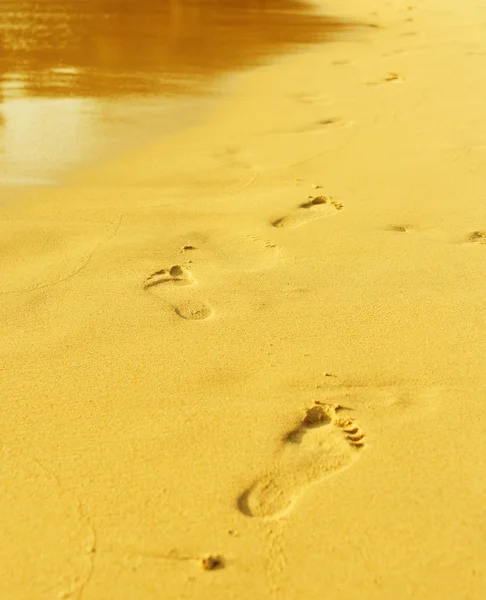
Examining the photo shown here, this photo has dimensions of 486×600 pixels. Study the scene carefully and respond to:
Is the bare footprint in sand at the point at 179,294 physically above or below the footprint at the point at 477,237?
above

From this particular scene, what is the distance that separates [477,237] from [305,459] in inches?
51.8

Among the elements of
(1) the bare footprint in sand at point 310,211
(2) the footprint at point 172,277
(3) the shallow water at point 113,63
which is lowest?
(3) the shallow water at point 113,63

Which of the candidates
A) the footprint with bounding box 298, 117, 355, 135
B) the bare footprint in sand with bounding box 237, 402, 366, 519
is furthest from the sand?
the footprint with bounding box 298, 117, 355, 135

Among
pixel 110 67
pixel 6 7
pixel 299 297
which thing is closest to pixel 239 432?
pixel 299 297

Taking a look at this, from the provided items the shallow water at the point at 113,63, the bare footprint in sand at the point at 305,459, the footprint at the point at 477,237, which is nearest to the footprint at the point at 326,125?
the shallow water at the point at 113,63

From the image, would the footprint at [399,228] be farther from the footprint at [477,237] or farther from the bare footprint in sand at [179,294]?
the bare footprint in sand at [179,294]

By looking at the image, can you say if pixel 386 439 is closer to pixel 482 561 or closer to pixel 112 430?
pixel 482 561

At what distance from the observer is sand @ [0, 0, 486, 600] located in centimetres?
130

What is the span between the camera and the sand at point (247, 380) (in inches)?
51.3

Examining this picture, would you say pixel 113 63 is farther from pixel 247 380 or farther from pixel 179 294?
pixel 247 380

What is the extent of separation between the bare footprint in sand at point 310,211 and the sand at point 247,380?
12 mm

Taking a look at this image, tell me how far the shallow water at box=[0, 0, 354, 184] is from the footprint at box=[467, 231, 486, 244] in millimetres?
1721

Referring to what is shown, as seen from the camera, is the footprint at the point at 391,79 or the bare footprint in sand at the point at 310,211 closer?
the bare footprint in sand at the point at 310,211

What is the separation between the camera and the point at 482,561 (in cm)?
130
